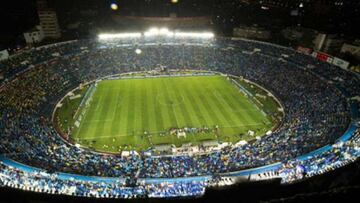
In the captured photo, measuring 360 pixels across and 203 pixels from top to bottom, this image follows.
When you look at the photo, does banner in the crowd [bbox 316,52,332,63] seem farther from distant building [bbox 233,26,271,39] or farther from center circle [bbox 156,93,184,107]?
center circle [bbox 156,93,184,107]

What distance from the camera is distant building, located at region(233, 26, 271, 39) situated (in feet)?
207

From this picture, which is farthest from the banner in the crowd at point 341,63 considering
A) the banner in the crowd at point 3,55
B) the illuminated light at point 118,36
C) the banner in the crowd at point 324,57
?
the banner in the crowd at point 3,55

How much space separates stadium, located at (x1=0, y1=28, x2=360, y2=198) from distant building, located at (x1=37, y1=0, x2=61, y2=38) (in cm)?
1895

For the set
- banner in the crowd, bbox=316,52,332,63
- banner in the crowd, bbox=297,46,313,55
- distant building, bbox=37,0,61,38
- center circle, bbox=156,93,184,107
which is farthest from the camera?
distant building, bbox=37,0,61,38

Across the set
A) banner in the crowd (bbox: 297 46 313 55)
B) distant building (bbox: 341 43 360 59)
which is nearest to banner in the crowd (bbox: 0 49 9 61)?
banner in the crowd (bbox: 297 46 313 55)

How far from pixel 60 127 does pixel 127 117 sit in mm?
8742

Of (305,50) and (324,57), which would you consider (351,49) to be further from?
(305,50)

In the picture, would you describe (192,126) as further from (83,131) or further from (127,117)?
(83,131)

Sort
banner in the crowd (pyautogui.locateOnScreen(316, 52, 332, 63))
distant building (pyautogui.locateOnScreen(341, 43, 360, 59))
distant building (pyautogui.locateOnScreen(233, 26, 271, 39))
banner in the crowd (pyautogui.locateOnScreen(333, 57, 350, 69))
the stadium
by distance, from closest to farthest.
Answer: the stadium
banner in the crowd (pyautogui.locateOnScreen(333, 57, 350, 69))
banner in the crowd (pyautogui.locateOnScreen(316, 52, 332, 63))
distant building (pyautogui.locateOnScreen(341, 43, 360, 59))
distant building (pyautogui.locateOnScreen(233, 26, 271, 39))

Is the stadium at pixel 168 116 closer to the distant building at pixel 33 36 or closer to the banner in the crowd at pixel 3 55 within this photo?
the banner in the crowd at pixel 3 55

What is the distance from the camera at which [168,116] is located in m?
38.0

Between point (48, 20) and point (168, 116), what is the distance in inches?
1961

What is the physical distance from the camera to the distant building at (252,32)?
6300 cm

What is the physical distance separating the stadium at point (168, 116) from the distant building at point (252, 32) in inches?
231
